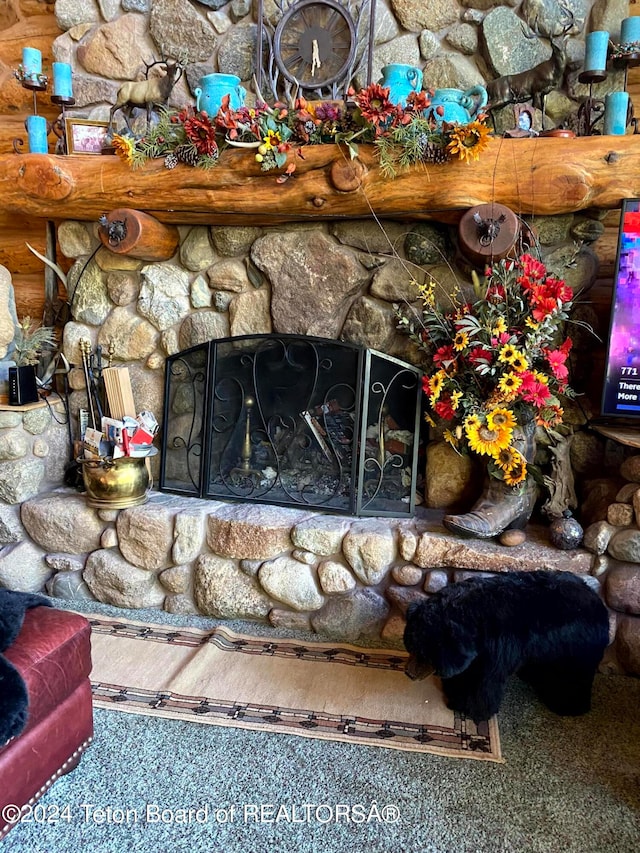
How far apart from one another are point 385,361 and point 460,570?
77 cm

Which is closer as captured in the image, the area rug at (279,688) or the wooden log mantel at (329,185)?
the area rug at (279,688)

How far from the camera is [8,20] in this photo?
2807 millimetres

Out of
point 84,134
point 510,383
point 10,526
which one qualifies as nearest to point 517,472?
point 510,383

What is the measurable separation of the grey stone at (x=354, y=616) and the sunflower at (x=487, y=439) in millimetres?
625

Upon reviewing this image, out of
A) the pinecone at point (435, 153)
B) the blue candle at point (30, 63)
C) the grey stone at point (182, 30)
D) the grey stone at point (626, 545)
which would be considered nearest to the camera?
the grey stone at point (626, 545)

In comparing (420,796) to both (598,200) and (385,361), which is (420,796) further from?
(598,200)

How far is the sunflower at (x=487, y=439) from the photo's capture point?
2043 millimetres

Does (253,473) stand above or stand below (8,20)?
below

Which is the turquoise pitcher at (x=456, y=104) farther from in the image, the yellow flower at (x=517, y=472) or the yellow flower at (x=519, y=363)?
the yellow flower at (x=517, y=472)

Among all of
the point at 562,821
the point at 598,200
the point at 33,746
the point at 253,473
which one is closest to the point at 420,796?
the point at 562,821

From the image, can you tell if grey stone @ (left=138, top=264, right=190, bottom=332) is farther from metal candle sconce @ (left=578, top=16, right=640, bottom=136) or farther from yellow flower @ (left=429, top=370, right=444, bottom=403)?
metal candle sconce @ (left=578, top=16, right=640, bottom=136)

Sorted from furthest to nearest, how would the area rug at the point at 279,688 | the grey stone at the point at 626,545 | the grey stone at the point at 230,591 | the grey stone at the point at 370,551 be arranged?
the grey stone at the point at 230,591
the grey stone at the point at 370,551
the grey stone at the point at 626,545
the area rug at the point at 279,688

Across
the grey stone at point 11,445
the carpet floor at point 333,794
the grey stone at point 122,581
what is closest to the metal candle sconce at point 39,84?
the grey stone at point 11,445

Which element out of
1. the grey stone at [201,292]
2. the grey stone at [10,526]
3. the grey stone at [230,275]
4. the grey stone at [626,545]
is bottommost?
the grey stone at [10,526]
